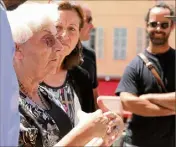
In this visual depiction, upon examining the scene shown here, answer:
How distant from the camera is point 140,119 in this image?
3.85 m

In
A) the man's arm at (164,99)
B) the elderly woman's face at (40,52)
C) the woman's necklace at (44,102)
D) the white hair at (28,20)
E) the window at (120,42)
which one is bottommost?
the window at (120,42)

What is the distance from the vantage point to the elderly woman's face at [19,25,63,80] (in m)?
1.89

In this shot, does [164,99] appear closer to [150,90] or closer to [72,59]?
[150,90]

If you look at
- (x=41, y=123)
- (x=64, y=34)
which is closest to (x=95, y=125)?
(x=41, y=123)

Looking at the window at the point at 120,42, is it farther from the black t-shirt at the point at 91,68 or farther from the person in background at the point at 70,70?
the person in background at the point at 70,70

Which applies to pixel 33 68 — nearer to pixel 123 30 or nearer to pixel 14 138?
pixel 14 138

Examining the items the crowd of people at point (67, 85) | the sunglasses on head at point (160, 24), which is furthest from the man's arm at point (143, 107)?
the sunglasses on head at point (160, 24)

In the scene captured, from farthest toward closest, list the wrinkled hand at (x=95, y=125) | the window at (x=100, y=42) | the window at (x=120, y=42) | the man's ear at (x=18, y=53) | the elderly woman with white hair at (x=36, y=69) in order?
1. the window at (x=100, y=42)
2. the window at (x=120, y=42)
3. the man's ear at (x=18, y=53)
4. the elderly woman with white hair at (x=36, y=69)
5. the wrinkled hand at (x=95, y=125)

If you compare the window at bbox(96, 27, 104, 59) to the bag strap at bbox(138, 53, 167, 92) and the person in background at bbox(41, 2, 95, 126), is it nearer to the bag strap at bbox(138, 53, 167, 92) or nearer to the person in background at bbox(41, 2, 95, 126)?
the bag strap at bbox(138, 53, 167, 92)

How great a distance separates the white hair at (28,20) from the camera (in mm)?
1854

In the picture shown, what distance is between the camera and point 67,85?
9.59 ft

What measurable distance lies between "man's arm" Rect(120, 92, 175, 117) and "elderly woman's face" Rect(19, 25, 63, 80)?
1.82 meters

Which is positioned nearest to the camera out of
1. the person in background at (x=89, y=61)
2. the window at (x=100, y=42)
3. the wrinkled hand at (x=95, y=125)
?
the wrinkled hand at (x=95, y=125)

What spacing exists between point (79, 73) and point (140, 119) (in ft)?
2.89
